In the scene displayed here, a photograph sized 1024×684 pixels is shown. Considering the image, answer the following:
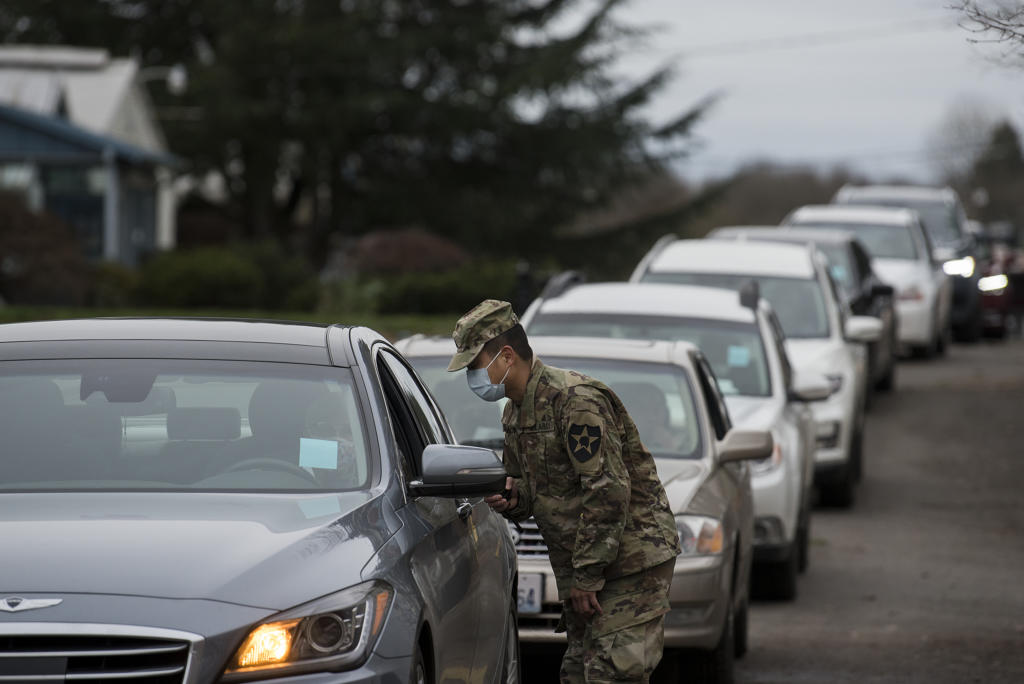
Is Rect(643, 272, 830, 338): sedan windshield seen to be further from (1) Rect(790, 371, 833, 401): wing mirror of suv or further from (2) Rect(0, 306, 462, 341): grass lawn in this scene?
(2) Rect(0, 306, 462, 341): grass lawn

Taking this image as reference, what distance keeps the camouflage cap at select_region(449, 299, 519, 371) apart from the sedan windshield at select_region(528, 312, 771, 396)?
18.3 ft

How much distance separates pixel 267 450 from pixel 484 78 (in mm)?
46250

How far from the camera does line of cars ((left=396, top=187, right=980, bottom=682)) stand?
8281mm

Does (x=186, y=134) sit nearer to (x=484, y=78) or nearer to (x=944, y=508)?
(x=484, y=78)

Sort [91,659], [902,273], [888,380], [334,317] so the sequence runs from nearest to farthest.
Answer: [91,659]
[888,380]
[902,273]
[334,317]

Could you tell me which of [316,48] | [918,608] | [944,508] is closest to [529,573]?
[918,608]

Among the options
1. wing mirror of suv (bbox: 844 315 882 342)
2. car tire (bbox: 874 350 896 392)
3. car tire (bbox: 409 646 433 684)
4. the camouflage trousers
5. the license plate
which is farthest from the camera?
car tire (bbox: 874 350 896 392)

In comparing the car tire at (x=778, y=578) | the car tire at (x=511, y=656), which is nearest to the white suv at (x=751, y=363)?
the car tire at (x=778, y=578)

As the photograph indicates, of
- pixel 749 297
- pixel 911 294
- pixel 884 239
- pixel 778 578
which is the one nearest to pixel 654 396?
pixel 778 578

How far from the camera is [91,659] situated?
411 cm

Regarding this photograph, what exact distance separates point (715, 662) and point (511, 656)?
2.01 metres

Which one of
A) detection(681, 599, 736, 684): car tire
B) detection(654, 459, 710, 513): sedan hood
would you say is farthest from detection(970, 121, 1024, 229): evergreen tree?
detection(681, 599, 736, 684): car tire

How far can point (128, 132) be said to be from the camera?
48.8 meters

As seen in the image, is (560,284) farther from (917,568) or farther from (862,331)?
(862,331)
